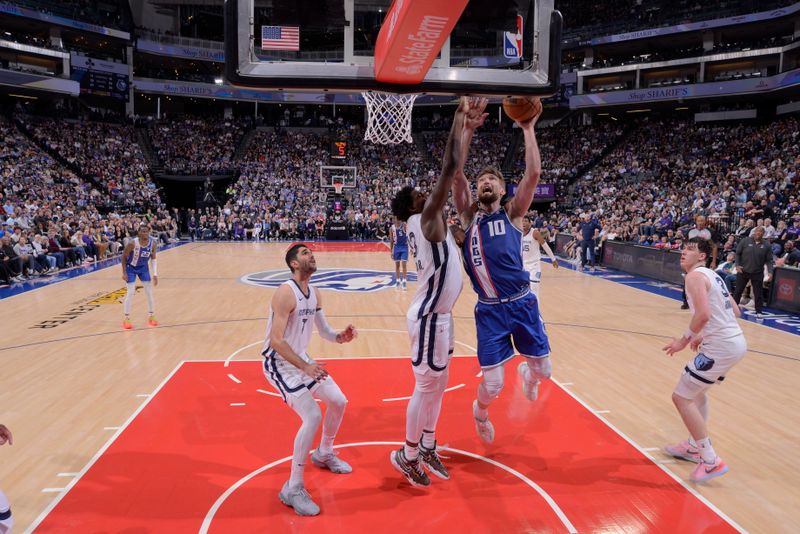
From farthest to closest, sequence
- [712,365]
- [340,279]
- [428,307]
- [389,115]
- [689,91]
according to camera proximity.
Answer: [689,91], [340,279], [389,115], [712,365], [428,307]

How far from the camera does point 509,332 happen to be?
4430 millimetres

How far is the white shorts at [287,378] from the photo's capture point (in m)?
4.02

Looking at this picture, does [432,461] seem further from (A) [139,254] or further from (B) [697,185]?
(B) [697,185]

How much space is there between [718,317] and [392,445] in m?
2.82

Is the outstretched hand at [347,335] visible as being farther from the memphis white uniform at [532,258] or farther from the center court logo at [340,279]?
the center court logo at [340,279]

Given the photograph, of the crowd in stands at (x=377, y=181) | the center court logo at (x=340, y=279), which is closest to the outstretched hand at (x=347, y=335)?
the center court logo at (x=340, y=279)

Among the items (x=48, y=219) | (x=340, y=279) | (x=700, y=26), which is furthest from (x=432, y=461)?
(x=700, y=26)

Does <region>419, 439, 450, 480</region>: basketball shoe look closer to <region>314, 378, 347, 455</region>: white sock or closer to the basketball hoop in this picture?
<region>314, 378, 347, 455</region>: white sock

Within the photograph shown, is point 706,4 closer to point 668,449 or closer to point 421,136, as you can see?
point 421,136

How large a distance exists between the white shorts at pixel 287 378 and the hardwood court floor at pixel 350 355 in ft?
5.77

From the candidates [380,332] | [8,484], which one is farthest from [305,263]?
[380,332]

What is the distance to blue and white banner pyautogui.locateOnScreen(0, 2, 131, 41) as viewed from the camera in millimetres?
29781

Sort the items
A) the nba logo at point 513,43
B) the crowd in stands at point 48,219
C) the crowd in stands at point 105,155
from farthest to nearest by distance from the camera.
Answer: the crowd in stands at point 105,155 → the crowd in stands at point 48,219 → the nba logo at point 513,43

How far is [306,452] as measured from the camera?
3.89m
